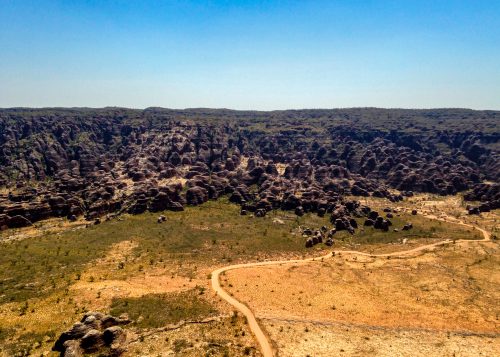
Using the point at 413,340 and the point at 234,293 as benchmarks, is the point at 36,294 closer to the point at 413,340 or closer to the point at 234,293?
the point at 234,293

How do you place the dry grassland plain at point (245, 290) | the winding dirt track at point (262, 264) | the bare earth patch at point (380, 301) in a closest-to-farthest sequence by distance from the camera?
the winding dirt track at point (262, 264), the dry grassland plain at point (245, 290), the bare earth patch at point (380, 301)

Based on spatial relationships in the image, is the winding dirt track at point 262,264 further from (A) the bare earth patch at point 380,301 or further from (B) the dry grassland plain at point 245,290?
Answer: (A) the bare earth patch at point 380,301

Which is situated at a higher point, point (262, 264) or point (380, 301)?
point (380, 301)

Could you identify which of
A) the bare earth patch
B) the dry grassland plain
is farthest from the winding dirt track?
the bare earth patch

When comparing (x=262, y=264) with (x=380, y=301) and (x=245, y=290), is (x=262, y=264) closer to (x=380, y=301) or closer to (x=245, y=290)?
(x=245, y=290)

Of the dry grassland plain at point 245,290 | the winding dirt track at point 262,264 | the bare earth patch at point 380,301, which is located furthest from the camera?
the bare earth patch at point 380,301

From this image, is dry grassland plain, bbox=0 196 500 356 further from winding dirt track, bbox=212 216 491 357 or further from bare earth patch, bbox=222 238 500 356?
winding dirt track, bbox=212 216 491 357

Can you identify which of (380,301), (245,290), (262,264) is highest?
(245,290)

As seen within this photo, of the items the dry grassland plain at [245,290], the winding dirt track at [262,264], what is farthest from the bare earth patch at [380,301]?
the winding dirt track at [262,264]

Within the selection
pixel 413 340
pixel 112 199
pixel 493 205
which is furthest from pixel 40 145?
pixel 493 205

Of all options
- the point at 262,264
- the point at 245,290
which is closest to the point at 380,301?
the point at 245,290

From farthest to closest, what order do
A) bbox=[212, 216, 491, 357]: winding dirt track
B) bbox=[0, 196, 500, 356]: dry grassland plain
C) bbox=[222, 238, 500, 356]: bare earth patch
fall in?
bbox=[222, 238, 500, 356]: bare earth patch < bbox=[0, 196, 500, 356]: dry grassland plain < bbox=[212, 216, 491, 357]: winding dirt track
